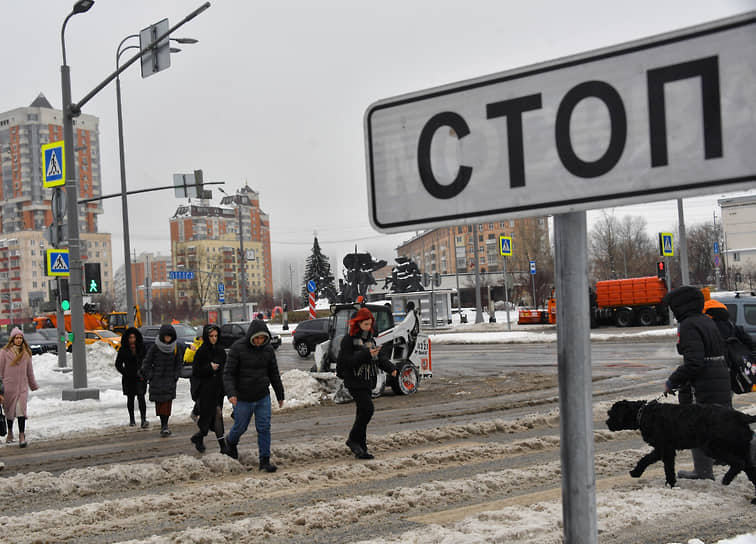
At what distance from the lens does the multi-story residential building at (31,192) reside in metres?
80.2

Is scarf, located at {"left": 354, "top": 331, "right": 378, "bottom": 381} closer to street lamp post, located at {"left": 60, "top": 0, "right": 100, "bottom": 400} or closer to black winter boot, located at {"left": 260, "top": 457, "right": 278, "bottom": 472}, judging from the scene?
black winter boot, located at {"left": 260, "top": 457, "right": 278, "bottom": 472}

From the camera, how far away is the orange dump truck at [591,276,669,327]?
39859 mm

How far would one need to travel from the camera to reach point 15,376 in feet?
41.8

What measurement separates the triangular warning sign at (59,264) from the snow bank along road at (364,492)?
7.61m

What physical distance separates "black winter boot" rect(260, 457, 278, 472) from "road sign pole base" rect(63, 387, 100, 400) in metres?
11.2

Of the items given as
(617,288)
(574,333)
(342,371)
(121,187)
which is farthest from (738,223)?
(574,333)

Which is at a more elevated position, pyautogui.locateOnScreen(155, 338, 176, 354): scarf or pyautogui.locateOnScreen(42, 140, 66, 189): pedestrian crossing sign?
pyautogui.locateOnScreen(42, 140, 66, 189): pedestrian crossing sign

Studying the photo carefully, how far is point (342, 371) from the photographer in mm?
10156

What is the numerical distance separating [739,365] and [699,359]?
125cm

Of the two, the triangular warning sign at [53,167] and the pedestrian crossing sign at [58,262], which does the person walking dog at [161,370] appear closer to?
the pedestrian crossing sign at [58,262]

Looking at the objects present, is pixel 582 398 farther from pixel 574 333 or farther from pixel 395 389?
pixel 395 389

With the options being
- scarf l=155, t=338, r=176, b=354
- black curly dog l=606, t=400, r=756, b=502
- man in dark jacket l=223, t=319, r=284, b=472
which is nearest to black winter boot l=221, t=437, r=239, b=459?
man in dark jacket l=223, t=319, r=284, b=472

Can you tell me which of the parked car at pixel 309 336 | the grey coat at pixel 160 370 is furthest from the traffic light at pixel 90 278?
the parked car at pixel 309 336

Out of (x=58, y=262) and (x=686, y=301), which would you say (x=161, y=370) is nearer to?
(x=58, y=262)
